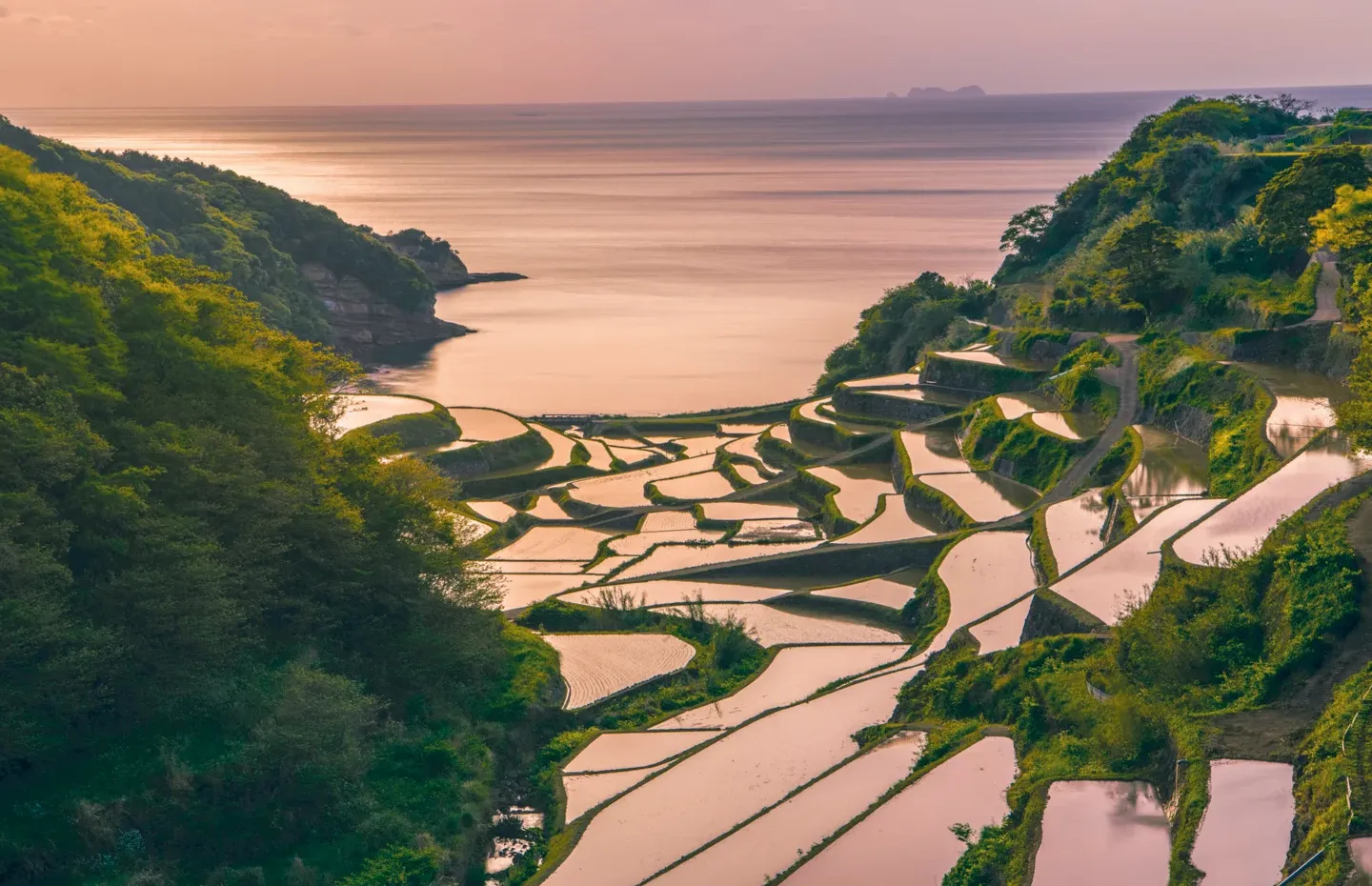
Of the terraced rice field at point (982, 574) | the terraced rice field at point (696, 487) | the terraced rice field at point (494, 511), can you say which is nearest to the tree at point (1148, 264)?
the terraced rice field at point (696, 487)

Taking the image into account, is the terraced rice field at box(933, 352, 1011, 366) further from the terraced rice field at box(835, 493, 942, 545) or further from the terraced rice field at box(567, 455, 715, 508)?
the terraced rice field at box(835, 493, 942, 545)

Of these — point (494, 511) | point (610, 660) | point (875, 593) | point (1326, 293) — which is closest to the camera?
point (610, 660)

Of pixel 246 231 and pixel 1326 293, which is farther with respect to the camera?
pixel 246 231

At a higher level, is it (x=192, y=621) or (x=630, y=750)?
(x=192, y=621)

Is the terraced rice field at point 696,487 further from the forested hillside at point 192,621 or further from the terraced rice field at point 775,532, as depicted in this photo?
the forested hillside at point 192,621

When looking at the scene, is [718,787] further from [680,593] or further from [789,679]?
[680,593]

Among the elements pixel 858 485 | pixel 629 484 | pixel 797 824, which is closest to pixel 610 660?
pixel 797 824
